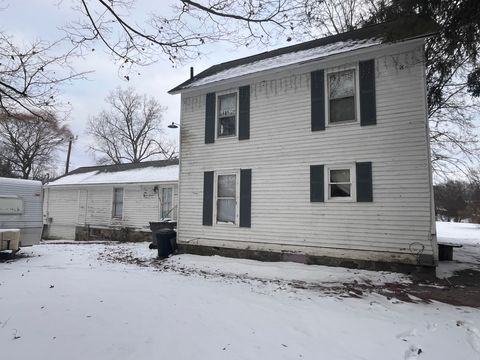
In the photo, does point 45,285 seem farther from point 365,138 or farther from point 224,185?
point 365,138

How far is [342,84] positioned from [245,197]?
13.9ft

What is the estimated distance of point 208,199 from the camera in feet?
37.2

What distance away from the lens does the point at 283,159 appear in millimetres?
10109

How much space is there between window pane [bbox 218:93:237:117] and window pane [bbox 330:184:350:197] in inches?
158

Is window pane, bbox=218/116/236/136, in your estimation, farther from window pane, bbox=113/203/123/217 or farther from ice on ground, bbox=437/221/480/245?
ice on ground, bbox=437/221/480/245

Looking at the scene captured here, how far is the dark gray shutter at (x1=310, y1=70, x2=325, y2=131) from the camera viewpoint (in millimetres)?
9633

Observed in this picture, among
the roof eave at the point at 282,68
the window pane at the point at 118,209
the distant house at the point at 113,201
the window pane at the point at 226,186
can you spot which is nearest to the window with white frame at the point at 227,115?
A: the roof eave at the point at 282,68

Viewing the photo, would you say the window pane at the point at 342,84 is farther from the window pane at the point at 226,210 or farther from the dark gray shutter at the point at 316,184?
the window pane at the point at 226,210

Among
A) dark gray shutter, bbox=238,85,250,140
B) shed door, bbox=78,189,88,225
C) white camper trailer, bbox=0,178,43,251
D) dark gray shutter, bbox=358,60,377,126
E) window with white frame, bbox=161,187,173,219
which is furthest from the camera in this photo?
shed door, bbox=78,189,88,225

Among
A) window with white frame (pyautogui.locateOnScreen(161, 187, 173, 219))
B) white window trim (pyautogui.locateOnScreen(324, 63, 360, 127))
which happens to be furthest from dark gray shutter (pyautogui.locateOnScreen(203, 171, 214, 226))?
window with white frame (pyautogui.locateOnScreen(161, 187, 173, 219))

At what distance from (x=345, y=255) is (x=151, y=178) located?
11395 millimetres

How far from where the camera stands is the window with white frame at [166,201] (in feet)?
54.9

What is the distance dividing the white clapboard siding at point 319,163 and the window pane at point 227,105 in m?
0.33

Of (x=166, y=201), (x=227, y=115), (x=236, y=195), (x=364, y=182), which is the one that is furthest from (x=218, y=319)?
(x=166, y=201)
